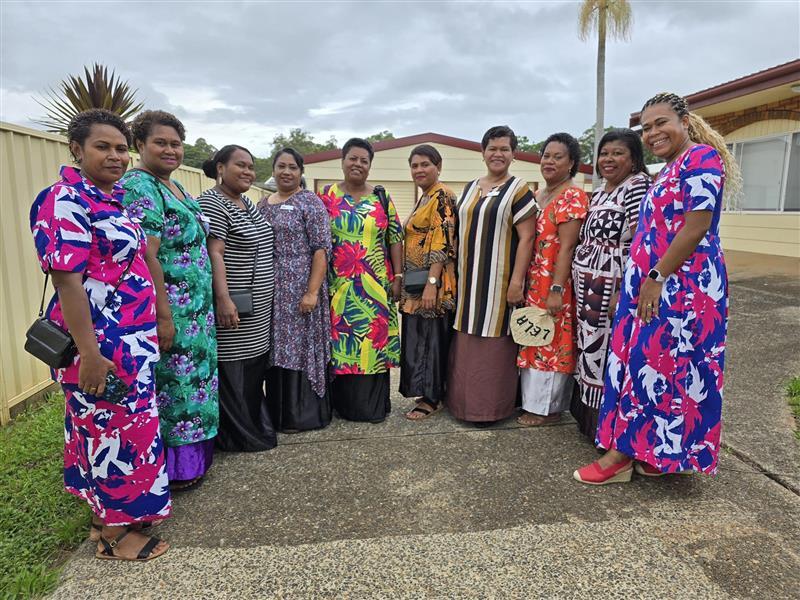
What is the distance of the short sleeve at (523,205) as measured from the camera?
3.12m

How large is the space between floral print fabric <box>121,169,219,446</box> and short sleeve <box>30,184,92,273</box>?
1.50 feet

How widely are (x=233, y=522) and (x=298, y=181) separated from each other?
1853 millimetres

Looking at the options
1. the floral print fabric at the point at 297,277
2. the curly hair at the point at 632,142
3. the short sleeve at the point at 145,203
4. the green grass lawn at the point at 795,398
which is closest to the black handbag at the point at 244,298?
the floral print fabric at the point at 297,277

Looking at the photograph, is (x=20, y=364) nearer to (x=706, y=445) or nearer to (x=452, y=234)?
(x=452, y=234)

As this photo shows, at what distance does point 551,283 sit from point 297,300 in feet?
4.92

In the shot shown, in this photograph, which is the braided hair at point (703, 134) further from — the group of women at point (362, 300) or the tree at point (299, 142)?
the tree at point (299, 142)

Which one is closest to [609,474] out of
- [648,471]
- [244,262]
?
[648,471]

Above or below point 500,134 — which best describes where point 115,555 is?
below

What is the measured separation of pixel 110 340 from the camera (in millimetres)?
1954

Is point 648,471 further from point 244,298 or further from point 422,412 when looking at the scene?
point 244,298

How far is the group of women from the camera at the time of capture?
1997 millimetres

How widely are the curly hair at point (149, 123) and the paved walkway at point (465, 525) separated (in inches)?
67.0

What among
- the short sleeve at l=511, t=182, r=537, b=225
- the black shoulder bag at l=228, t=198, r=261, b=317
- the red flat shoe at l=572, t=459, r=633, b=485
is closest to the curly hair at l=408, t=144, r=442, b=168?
the short sleeve at l=511, t=182, r=537, b=225

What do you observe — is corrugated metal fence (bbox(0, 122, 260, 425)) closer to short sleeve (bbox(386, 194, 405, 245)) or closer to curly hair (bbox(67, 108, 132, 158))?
curly hair (bbox(67, 108, 132, 158))
